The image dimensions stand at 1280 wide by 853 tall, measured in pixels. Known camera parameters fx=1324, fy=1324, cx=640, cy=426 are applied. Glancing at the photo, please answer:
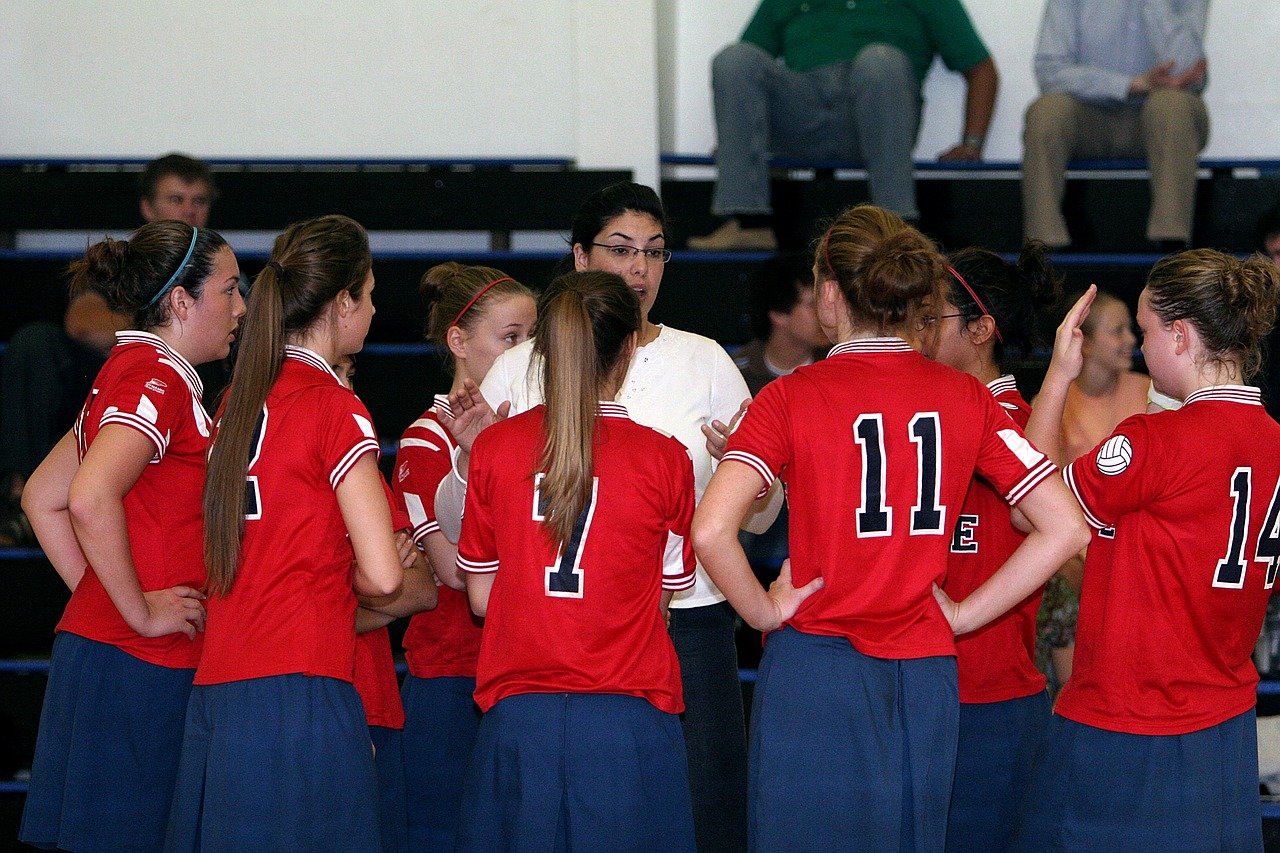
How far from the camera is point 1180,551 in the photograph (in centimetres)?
241

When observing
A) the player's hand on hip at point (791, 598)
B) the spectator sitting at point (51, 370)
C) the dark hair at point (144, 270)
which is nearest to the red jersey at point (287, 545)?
the dark hair at point (144, 270)

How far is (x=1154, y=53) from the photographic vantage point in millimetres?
5578

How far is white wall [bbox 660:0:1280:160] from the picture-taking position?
241 inches

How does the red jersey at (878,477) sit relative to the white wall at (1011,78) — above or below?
below

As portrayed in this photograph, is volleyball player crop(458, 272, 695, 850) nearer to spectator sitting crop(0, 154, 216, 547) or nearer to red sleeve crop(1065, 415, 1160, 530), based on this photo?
red sleeve crop(1065, 415, 1160, 530)

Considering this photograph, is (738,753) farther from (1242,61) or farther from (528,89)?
(1242,61)

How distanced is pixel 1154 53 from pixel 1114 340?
5.99 feet

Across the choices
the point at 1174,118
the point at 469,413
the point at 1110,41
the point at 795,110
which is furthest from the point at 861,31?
the point at 469,413

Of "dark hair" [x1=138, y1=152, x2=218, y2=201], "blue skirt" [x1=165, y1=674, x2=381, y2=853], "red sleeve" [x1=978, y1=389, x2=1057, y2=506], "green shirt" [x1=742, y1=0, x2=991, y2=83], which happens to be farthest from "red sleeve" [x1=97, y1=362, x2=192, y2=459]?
"green shirt" [x1=742, y1=0, x2=991, y2=83]

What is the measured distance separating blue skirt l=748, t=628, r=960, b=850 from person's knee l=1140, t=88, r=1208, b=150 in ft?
11.9

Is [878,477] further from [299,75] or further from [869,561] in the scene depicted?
[299,75]

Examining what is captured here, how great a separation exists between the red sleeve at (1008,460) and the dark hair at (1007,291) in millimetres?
539

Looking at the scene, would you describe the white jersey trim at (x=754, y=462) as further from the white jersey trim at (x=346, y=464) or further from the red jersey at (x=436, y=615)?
the red jersey at (x=436, y=615)

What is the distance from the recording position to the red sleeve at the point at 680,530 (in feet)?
7.73
